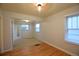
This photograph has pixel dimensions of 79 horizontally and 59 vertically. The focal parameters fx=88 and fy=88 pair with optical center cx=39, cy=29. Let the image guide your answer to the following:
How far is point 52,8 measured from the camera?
5.33 ft

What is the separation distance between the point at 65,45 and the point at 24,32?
82 cm

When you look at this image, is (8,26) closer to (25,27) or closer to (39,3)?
(25,27)

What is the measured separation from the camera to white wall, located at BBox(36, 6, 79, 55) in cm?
158

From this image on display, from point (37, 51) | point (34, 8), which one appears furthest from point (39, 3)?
point (37, 51)

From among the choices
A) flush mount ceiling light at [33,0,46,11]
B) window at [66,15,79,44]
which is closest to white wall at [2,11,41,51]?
flush mount ceiling light at [33,0,46,11]

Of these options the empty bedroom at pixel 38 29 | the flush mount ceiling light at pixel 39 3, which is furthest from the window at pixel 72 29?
the flush mount ceiling light at pixel 39 3

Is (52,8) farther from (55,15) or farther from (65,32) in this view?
(65,32)

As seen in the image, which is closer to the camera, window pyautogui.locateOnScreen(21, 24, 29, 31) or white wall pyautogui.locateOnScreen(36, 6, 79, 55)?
white wall pyautogui.locateOnScreen(36, 6, 79, 55)

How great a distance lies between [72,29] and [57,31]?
0.28 m

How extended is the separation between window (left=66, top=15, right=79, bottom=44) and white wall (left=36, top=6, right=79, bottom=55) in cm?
8

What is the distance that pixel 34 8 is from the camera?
1.62 m

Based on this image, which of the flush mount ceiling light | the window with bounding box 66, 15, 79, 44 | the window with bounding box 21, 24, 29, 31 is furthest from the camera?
the window with bounding box 21, 24, 29, 31

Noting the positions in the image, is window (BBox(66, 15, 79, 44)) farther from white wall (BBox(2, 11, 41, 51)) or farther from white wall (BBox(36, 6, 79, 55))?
white wall (BBox(2, 11, 41, 51))

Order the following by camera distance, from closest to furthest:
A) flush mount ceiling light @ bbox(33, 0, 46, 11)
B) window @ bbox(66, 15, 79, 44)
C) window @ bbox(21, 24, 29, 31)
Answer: flush mount ceiling light @ bbox(33, 0, 46, 11)
window @ bbox(66, 15, 79, 44)
window @ bbox(21, 24, 29, 31)
